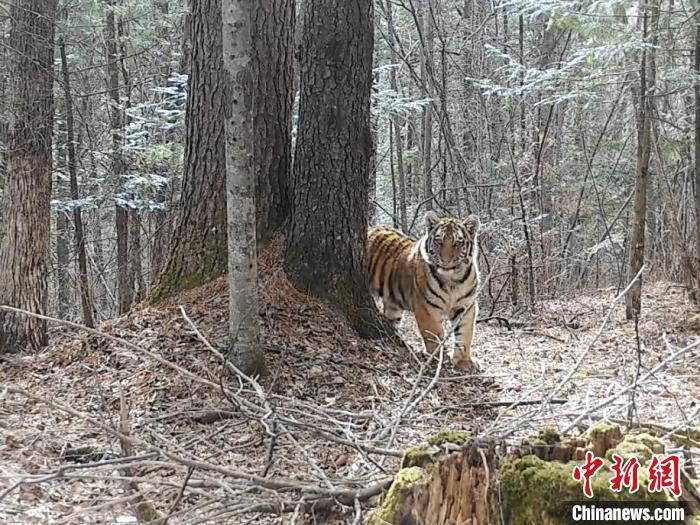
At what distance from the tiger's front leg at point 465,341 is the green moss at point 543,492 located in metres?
4.47

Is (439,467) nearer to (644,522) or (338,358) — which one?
(644,522)

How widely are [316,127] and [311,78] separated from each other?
0.42 metres

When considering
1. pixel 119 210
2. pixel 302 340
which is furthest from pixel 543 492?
pixel 119 210

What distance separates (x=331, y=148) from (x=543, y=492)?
4183mm

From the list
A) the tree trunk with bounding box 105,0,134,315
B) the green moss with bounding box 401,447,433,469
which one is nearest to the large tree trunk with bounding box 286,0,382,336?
the green moss with bounding box 401,447,433,469

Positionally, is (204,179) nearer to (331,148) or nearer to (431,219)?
(331,148)

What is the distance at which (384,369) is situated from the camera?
19.1 ft

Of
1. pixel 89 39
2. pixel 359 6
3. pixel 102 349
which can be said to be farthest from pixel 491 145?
pixel 102 349

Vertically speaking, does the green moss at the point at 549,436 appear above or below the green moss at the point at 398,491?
above

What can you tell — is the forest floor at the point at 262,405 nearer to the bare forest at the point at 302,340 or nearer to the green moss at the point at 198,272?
the bare forest at the point at 302,340

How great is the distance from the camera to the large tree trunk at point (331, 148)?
19.7 feet

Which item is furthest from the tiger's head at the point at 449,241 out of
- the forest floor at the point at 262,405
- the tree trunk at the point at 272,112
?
the tree trunk at the point at 272,112

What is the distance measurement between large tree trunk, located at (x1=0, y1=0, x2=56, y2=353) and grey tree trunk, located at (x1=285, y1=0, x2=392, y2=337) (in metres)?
3.54

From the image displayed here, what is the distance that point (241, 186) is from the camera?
16.0 ft
